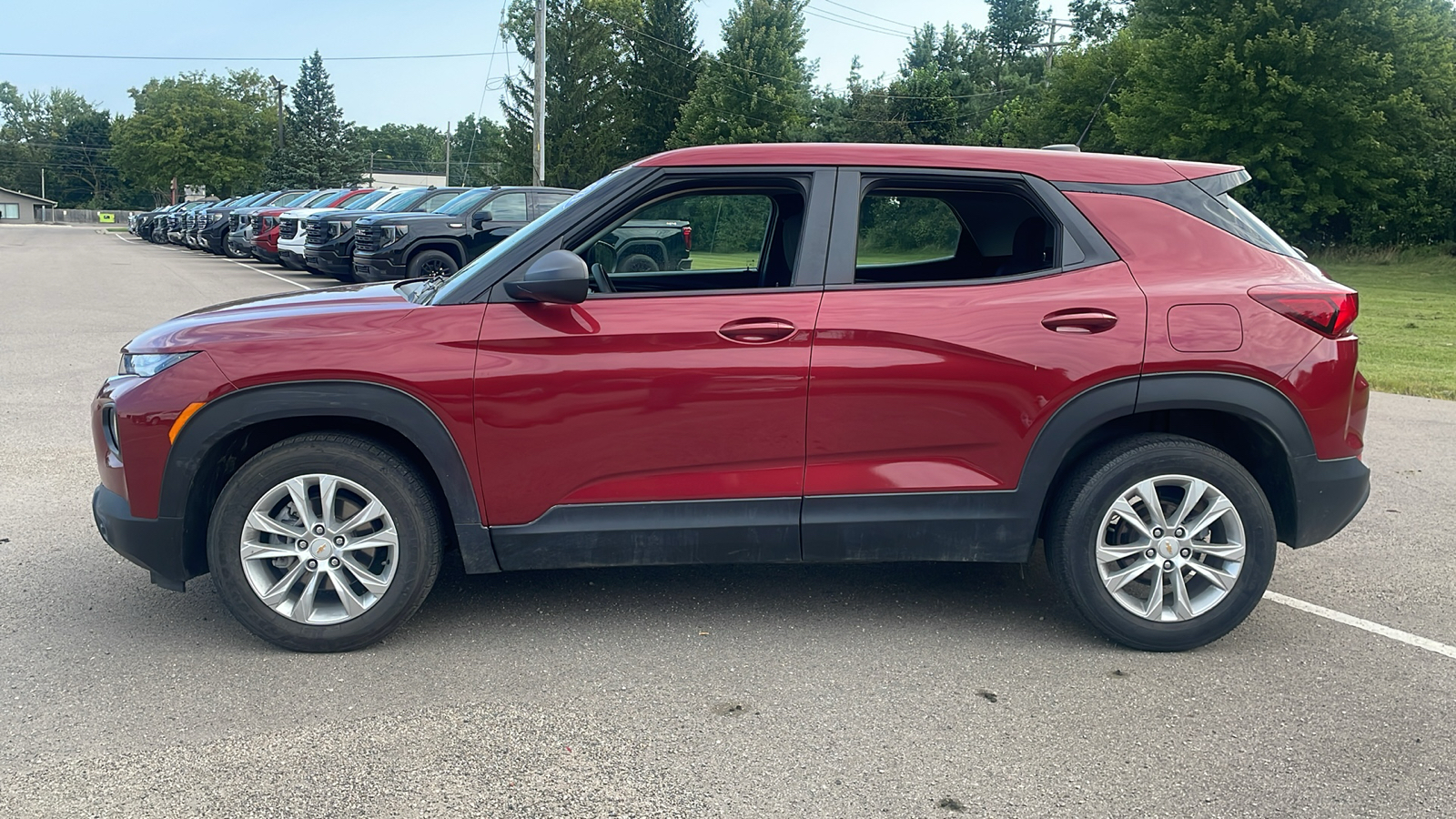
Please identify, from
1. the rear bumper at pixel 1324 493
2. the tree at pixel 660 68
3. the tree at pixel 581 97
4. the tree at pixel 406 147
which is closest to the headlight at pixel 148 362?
the rear bumper at pixel 1324 493

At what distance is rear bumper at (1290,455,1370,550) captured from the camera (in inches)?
161

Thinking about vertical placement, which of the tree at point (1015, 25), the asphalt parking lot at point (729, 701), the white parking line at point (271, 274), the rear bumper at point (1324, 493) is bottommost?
the asphalt parking lot at point (729, 701)

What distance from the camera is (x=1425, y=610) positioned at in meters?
4.59

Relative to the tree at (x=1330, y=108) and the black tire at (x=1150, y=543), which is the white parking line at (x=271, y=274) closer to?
the black tire at (x=1150, y=543)

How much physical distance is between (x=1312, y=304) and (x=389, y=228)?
14837 millimetres

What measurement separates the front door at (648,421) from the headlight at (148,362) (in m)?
1.05

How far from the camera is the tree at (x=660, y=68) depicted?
196 feet

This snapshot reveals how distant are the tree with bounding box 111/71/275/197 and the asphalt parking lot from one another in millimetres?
95713

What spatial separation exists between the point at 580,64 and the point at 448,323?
54.9m

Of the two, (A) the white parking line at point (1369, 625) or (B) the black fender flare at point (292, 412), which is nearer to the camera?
(B) the black fender flare at point (292, 412)

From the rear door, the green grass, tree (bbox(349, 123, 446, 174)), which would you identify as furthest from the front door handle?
tree (bbox(349, 123, 446, 174))

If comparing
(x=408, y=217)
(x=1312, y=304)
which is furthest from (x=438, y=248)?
(x=1312, y=304)

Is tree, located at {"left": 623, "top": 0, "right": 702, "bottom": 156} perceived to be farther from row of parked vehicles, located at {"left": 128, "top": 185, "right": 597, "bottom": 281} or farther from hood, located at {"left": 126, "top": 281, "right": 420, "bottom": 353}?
hood, located at {"left": 126, "top": 281, "right": 420, "bottom": 353}

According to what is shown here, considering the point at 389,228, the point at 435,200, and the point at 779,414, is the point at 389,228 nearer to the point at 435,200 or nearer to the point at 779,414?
the point at 435,200
